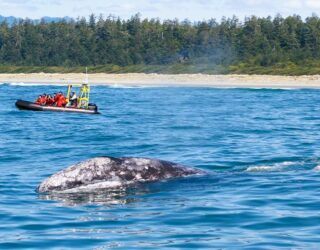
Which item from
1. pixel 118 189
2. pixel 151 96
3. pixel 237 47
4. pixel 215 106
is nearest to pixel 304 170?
pixel 118 189

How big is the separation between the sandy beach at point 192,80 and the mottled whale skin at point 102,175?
67.6m

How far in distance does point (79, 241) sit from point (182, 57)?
111m

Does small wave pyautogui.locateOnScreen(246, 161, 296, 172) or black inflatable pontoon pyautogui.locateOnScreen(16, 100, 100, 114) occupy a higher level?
small wave pyautogui.locateOnScreen(246, 161, 296, 172)

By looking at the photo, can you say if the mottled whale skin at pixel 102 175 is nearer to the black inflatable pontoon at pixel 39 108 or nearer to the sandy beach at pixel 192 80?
the black inflatable pontoon at pixel 39 108

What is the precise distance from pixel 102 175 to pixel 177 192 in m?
1.62

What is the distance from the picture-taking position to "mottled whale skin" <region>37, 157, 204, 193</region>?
17.1 meters

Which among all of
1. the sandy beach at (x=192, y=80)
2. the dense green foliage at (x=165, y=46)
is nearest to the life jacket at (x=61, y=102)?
the sandy beach at (x=192, y=80)

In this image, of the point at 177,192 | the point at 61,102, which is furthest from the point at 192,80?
the point at 177,192

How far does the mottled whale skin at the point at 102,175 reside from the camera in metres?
17.1

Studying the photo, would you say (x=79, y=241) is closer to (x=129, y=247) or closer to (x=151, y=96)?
(x=129, y=247)

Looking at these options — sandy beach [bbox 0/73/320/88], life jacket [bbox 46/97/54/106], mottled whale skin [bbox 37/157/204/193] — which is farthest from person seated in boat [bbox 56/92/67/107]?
mottled whale skin [bbox 37/157/204/193]

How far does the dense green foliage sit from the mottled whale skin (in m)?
84.5

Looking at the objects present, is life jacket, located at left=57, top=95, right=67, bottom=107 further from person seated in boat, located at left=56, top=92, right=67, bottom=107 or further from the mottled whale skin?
the mottled whale skin

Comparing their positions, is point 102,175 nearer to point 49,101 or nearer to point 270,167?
point 270,167
